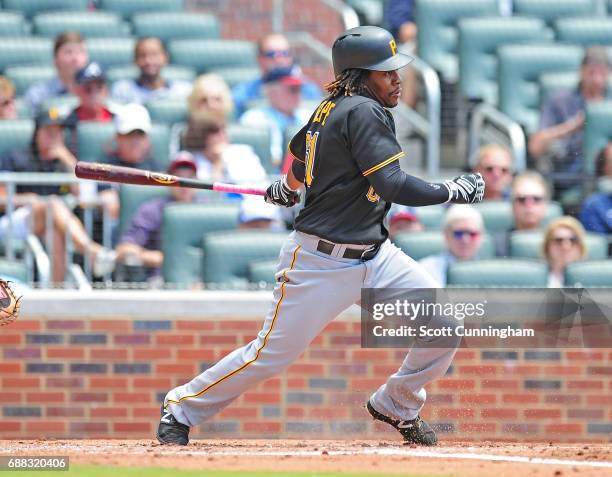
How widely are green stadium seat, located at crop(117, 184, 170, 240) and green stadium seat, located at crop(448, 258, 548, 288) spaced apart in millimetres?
1716

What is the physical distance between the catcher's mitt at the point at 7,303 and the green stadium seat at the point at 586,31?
18.1 feet

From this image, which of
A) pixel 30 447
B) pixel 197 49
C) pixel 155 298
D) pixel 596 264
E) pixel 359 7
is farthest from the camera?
pixel 359 7

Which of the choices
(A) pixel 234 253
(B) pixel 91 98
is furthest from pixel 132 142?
(A) pixel 234 253

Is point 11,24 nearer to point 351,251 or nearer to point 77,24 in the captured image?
point 77,24

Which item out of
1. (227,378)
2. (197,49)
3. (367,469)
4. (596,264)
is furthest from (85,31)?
(367,469)

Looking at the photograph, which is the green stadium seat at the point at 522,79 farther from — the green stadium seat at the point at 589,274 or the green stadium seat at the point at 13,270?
the green stadium seat at the point at 13,270

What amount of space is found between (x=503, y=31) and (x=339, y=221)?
508cm

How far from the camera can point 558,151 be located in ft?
28.6

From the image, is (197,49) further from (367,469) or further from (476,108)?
(367,469)

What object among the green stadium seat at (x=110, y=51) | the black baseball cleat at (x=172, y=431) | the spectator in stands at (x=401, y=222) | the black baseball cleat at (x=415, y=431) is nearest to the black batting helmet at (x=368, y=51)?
the black baseball cleat at (x=415, y=431)

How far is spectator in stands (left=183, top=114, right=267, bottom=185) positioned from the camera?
796 centimetres

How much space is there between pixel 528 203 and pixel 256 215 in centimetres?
160

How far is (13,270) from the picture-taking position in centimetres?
688

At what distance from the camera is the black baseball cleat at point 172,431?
552cm
